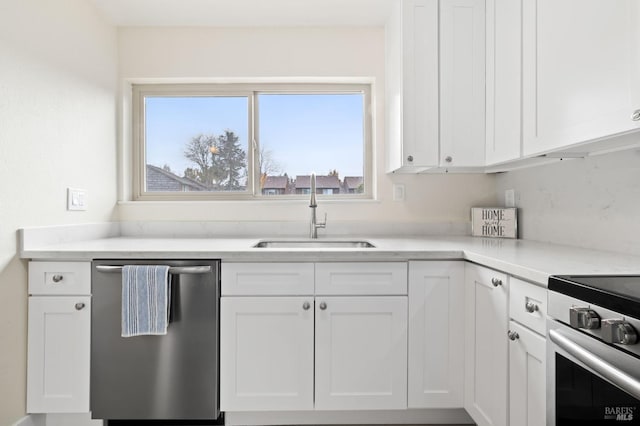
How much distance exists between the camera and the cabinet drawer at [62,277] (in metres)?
1.69

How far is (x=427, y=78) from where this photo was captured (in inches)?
78.4

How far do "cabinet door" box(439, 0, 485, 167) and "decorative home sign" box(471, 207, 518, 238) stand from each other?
37 cm

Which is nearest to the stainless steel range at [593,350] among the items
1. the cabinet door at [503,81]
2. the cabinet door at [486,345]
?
the cabinet door at [486,345]

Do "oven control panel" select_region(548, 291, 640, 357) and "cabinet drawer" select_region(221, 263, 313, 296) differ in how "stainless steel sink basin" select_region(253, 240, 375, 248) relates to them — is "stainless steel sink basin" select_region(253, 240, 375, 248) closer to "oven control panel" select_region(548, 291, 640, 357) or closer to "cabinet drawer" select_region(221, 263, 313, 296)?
"cabinet drawer" select_region(221, 263, 313, 296)

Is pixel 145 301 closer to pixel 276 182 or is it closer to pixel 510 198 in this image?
pixel 276 182

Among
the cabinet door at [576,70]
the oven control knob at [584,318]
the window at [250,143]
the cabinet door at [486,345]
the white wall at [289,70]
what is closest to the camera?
the oven control knob at [584,318]

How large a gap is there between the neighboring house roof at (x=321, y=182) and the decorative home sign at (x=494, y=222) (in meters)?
0.88

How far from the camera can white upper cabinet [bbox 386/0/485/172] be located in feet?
6.49

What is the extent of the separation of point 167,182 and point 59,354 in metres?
1.20

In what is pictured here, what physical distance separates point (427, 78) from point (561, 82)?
28.6 inches

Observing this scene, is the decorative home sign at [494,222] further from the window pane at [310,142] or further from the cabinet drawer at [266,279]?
the cabinet drawer at [266,279]

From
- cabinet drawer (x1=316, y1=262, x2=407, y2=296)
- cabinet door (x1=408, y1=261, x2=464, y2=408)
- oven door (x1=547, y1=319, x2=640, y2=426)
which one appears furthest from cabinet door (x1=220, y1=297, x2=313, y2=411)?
oven door (x1=547, y1=319, x2=640, y2=426)

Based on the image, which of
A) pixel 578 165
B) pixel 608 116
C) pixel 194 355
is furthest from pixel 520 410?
pixel 194 355

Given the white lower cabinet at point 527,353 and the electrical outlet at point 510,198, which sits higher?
the electrical outlet at point 510,198
